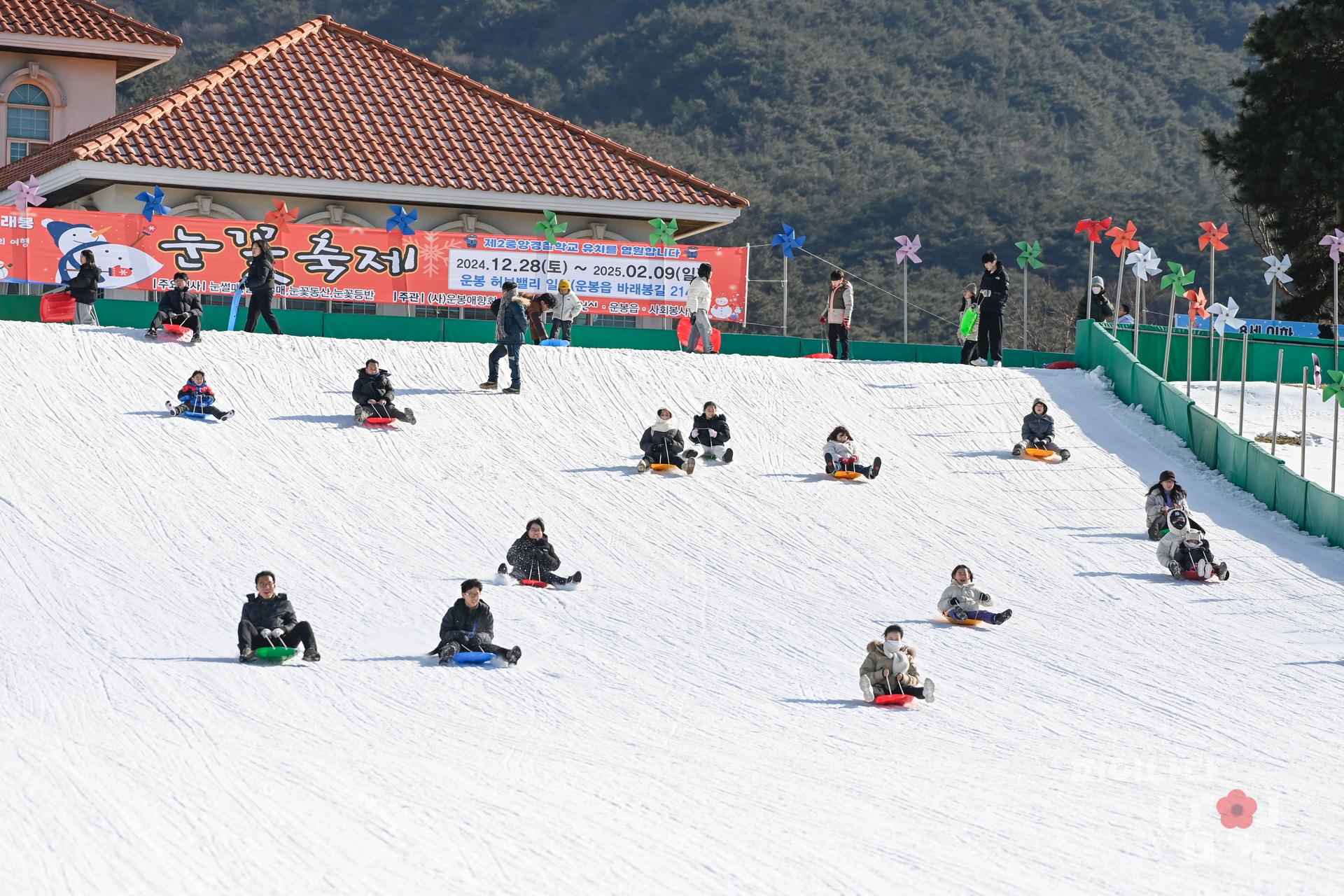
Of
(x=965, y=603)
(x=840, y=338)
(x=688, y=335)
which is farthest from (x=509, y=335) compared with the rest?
(x=965, y=603)

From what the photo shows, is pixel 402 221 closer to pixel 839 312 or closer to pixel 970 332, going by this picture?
pixel 839 312

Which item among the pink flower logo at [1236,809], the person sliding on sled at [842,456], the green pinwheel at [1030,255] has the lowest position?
the pink flower logo at [1236,809]

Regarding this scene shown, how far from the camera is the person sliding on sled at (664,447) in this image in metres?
22.0

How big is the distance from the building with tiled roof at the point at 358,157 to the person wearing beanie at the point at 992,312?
6.30m

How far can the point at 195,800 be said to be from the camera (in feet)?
36.0

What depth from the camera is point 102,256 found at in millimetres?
25609

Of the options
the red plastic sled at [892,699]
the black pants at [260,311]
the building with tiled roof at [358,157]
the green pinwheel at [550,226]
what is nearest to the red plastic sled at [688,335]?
the green pinwheel at [550,226]

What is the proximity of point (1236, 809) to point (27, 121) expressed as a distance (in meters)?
30.1

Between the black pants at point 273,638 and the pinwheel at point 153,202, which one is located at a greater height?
the pinwheel at point 153,202

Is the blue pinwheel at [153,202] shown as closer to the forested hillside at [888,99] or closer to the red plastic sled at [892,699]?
the red plastic sled at [892,699]

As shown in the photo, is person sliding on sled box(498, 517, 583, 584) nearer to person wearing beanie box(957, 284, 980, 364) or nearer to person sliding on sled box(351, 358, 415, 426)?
person sliding on sled box(351, 358, 415, 426)

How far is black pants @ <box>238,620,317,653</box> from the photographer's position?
14562 mm

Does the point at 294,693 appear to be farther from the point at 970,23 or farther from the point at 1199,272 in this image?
the point at 970,23

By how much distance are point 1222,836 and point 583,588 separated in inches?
312
